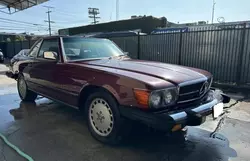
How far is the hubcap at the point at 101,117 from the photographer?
271 cm

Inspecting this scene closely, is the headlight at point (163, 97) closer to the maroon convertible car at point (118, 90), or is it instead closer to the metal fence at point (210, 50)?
the maroon convertible car at point (118, 90)

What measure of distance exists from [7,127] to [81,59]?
1.72 metres

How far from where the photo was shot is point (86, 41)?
380 cm

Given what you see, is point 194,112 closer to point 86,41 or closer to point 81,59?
point 81,59

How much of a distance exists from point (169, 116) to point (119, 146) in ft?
3.18

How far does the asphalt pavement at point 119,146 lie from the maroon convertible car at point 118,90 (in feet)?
0.90

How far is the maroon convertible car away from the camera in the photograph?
2.22 m

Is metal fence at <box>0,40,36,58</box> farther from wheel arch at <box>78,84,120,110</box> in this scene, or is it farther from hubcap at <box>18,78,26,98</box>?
wheel arch at <box>78,84,120,110</box>

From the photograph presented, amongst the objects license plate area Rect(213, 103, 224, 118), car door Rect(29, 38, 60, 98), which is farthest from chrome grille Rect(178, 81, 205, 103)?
car door Rect(29, 38, 60, 98)

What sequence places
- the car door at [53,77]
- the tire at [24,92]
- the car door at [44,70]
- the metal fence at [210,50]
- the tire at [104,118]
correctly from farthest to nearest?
the metal fence at [210,50] → the tire at [24,92] → the car door at [44,70] → the car door at [53,77] → the tire at [104,118]

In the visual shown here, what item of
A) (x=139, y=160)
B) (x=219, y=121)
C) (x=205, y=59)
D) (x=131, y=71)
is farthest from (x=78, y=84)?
(x=205, y=59)

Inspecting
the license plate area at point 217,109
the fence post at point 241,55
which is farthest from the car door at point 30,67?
the fence post at point 241,55

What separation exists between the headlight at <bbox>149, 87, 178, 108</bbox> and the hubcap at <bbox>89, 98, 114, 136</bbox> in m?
0.67

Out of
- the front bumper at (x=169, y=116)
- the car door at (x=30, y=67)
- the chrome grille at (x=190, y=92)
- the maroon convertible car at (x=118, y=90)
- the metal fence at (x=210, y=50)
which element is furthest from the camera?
the metal fence at (x=210, y=50)
